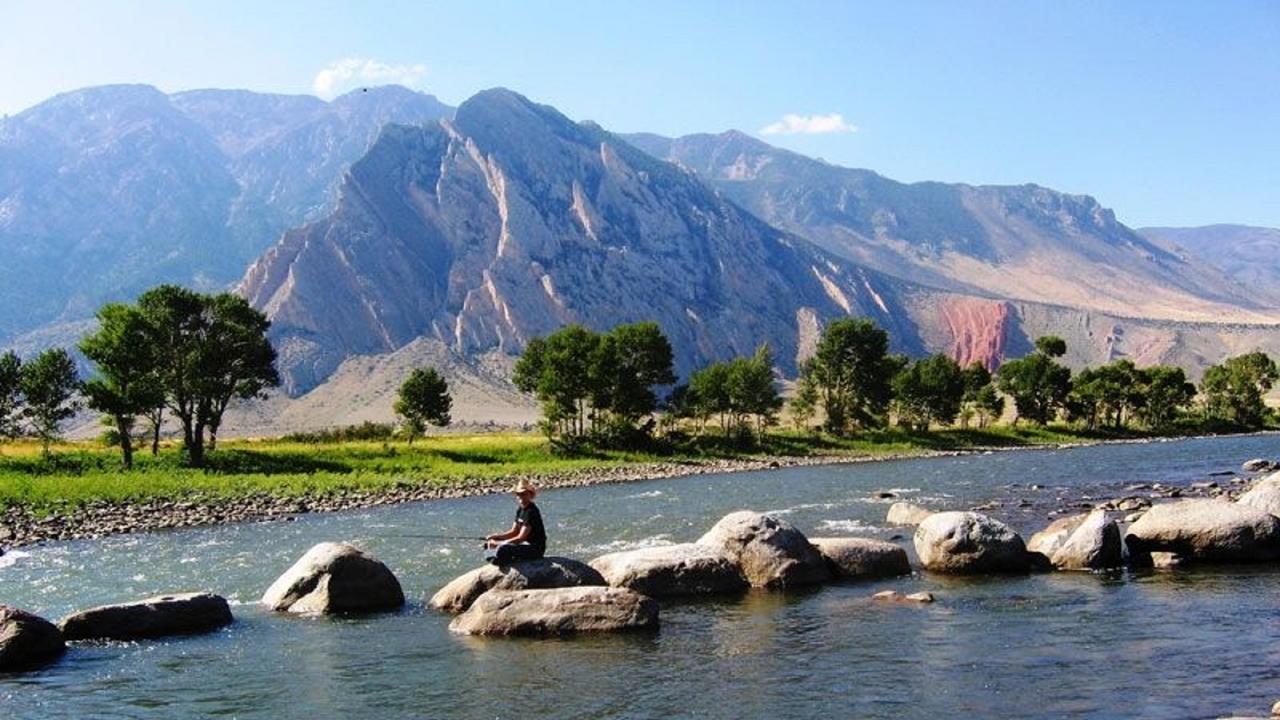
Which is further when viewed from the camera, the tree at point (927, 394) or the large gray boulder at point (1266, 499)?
the tree at point (927, 394)

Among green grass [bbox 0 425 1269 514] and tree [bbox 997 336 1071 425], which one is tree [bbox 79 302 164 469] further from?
tree [bbox 997 336 1071 425]

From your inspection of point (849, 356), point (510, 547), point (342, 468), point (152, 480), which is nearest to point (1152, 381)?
point (849, 356)

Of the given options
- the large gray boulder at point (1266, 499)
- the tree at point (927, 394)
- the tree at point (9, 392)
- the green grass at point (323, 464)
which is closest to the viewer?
the large gray boulder at point (1266, 499)

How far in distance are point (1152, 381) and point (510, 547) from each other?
15157cm

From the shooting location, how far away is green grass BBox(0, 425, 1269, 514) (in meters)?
66.6

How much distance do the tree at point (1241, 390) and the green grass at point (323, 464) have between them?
53.4 m

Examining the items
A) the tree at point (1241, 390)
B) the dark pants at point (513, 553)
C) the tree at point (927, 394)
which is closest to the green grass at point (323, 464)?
the tree at point (927, 394)

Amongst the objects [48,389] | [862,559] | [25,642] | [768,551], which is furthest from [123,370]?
[862,559]

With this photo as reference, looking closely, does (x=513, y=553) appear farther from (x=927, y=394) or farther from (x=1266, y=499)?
(x=927, y=394)

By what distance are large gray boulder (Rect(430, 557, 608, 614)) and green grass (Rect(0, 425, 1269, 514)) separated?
1591 inches

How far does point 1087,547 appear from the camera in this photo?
30.5m

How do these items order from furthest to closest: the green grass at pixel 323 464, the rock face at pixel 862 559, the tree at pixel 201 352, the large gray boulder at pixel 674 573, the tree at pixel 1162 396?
the tree at pixel 1162 396 < the tree at pixel 201 352 < the green grass at pixel 323 464 < the rock face at pixel 862 559 < the large gray boulder at pixel 674 573

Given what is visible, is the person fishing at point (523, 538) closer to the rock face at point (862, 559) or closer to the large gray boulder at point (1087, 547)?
the rock face at point (862, 559)

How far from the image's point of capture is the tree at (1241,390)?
15838 cm
